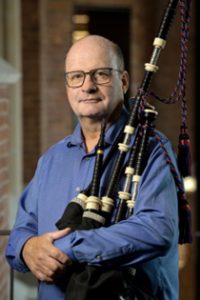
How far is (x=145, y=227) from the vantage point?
215cm

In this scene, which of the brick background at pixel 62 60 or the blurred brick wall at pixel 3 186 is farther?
the brick background at pixel 62 60

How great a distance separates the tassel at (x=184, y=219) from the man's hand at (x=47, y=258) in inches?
15.9

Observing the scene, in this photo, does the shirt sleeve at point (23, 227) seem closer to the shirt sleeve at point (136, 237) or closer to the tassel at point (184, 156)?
the shirt sleeve at point (136, 237)

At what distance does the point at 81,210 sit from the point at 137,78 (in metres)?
7.48

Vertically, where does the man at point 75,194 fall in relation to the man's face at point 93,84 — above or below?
below

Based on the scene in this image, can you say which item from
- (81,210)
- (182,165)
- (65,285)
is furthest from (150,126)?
(65,285)

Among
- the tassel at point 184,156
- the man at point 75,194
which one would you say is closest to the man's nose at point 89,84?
the man at point 75,194

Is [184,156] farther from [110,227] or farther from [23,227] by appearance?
[23,227]

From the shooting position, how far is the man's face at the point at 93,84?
2391 mm

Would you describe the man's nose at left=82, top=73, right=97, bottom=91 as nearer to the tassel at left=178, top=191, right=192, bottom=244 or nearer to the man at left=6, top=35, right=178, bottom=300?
the man at left=6, top=35, right=178, bottom=300

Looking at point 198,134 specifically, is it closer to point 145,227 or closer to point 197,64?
point 197,64

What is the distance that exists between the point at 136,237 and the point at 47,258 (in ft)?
0.96

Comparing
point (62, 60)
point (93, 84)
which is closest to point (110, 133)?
point (93, 84)

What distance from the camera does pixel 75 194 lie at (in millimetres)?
2434
